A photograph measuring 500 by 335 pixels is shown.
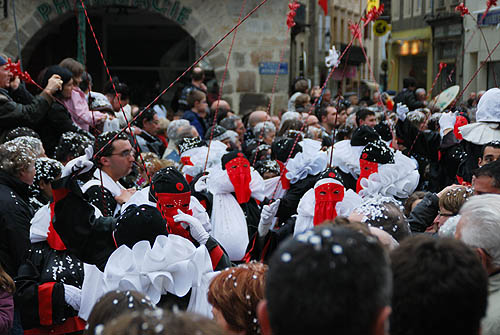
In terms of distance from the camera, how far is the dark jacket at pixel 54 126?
20.7 ft

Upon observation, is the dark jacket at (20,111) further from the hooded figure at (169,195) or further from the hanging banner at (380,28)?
the hanging banner at (380,28)

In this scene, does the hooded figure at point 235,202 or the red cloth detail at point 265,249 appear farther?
the red cloth detail at point 265,249

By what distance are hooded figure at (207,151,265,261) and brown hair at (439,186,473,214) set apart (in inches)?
56.8

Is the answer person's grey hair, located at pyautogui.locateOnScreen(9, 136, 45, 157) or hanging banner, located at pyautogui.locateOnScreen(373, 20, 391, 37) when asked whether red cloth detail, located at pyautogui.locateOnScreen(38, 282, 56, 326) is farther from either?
hanging banner, located at pyautogui.locateOnScreen(373, 20, 391, 37)

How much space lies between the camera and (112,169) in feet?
16.2

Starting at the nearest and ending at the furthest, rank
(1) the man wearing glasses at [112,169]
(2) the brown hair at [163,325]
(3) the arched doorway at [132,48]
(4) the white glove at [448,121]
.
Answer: (2) the brown hair at [163,325]
(1) the man wearing glasses at [112,169]
(4) the white glove at [448,121]
(3) the arched doorway at [132,48]

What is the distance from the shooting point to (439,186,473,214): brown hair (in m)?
4.06

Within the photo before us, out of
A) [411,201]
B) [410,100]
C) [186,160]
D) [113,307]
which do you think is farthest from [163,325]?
[410,100]

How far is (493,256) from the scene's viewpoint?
101 inches

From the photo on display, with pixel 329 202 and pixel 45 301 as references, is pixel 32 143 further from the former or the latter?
pixel 329 202

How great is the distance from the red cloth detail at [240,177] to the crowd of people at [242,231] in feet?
0.04

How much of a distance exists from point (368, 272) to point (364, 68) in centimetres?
3584

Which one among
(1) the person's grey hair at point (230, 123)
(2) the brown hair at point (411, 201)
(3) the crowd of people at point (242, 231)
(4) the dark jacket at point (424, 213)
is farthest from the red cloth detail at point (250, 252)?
(1) the person's grey hair at point (230, 123)

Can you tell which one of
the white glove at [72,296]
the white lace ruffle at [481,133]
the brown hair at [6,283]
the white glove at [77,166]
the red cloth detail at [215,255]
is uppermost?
the white glove at [77,166]
